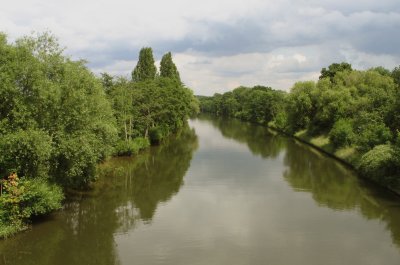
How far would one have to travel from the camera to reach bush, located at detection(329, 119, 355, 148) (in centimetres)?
5171

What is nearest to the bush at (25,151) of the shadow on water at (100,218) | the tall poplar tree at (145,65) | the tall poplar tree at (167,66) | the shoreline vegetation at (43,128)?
the shoreline vegetation at (43,128)

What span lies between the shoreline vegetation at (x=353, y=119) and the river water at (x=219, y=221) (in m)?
2.44

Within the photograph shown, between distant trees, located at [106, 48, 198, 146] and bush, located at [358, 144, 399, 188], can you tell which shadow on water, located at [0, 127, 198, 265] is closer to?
distant trees, located at [106, 48, 198, 146]

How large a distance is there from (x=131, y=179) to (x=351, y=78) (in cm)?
5231

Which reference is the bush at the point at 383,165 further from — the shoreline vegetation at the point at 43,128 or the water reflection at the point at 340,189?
the shoreline vegetation at the point at 43,128

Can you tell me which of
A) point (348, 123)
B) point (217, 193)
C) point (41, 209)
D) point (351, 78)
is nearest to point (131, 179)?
point (217, 193)

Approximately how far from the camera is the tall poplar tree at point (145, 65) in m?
94.0

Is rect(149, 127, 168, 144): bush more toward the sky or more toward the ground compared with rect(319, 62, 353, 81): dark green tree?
more toward the ground

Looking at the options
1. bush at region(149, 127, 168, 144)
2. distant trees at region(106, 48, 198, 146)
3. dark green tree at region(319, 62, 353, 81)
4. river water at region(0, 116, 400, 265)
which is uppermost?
dark green tree at region(319, 62, 353, 81)

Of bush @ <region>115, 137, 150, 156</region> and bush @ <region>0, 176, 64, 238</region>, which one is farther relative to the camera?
bush @ <region>115, 137, 150, 156</region>

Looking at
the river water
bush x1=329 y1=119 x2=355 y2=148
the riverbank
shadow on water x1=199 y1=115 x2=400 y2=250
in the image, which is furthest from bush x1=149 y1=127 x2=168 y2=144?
bush x1=329 y1=119 x2=355 y2=148

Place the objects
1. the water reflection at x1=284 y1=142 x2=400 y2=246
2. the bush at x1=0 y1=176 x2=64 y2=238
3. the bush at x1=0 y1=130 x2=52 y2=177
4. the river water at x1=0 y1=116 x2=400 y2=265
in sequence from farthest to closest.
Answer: the water reflection at x1=284 y1=142 x2=400 y2=246, the bush at x1=0 y1=130 x2=52 y2=177, the bush at x1=0 y1=176 x2=64 y2=238, the river water at x1=0 y1=116 x2=400 y2=265

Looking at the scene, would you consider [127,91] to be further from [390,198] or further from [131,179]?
[390,198]

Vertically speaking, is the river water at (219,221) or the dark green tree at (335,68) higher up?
the dark green tree at (335,68)
